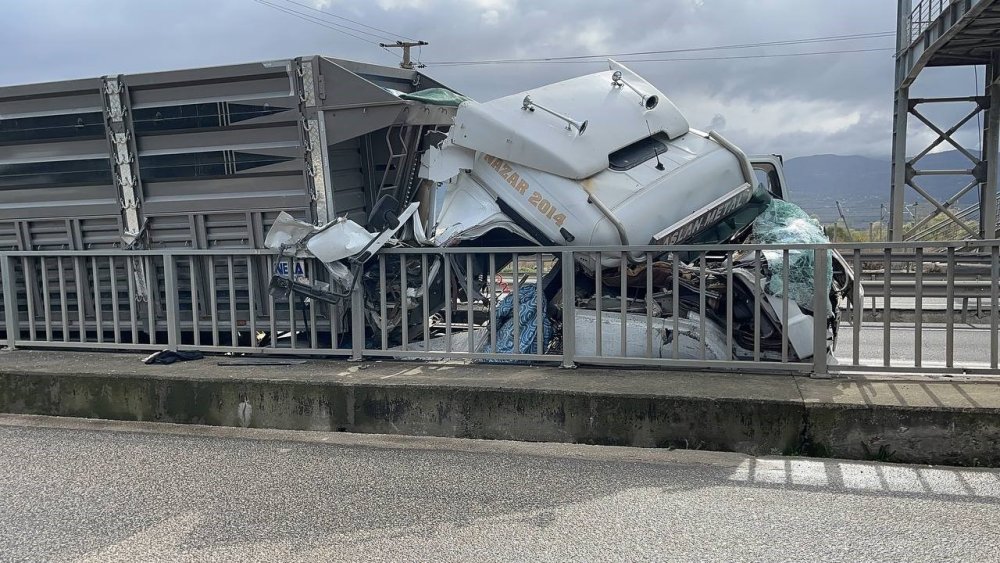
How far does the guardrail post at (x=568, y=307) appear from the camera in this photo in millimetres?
5414

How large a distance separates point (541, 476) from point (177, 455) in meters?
2.34

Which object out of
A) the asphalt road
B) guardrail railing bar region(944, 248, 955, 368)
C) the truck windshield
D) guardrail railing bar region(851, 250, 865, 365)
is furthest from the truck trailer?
the asphalt road

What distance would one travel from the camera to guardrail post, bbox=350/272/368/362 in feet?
19.4

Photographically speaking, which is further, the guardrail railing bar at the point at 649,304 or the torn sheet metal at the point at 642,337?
the torn sheet metal at the point at 642,337

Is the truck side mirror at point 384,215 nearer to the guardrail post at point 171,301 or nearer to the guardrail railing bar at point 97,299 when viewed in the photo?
the guardrail post at point 171,301

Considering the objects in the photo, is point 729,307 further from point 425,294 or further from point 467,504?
point 467,504

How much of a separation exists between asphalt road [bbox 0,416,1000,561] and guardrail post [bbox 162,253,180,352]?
1.34 metres

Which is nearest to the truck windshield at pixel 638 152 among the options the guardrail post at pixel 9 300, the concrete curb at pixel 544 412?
the concrete curb at pixel 544 412

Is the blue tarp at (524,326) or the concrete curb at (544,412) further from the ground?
the blue tarp at (524,326)

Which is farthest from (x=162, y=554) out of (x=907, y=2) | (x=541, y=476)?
(x=907, y=2)

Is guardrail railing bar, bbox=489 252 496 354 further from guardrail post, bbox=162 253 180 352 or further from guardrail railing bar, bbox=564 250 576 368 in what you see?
guardrail post, bbox=162 253 180 352

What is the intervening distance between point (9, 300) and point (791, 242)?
6.38m

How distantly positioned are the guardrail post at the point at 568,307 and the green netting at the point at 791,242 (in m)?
1.28

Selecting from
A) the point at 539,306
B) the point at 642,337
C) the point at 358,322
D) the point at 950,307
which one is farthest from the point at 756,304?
the point at 358,322
